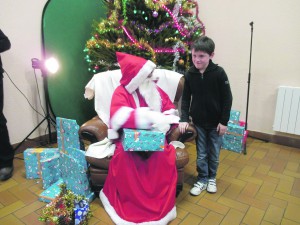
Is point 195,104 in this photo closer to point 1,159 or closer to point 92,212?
point 92,212

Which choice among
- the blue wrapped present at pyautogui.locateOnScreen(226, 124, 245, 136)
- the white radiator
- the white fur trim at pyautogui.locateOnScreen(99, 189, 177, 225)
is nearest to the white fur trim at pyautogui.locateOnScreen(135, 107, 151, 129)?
the white fur trim at pyautogui.locateOnScreen(99, 189, 177, 225)

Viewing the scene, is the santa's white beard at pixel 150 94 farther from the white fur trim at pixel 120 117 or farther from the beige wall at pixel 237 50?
the beige wall at pixel 237 50

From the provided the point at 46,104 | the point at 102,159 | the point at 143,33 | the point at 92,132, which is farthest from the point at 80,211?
the point at 143,33

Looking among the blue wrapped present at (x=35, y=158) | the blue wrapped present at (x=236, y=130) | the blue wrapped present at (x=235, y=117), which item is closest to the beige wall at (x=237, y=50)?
the blue wrapped present at (x=235, y=117)

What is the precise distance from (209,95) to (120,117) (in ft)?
2.26

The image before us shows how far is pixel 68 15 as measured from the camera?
2826mm

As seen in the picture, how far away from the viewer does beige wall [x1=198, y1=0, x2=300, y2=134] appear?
282 centimetres

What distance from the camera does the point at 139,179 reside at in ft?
5.61

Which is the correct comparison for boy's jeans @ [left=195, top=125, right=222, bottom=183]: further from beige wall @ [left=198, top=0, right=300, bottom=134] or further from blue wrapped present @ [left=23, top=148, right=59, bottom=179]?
beige wall @ [left=198, top=0, right=300, bottom=134]

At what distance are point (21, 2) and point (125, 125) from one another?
6.01 feet

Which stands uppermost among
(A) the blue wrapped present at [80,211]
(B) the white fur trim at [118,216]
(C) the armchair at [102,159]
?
(C) the armchair at [102,159]

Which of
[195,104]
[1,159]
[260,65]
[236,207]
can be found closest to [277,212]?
[236,207]

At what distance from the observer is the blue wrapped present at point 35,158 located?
2.20 meters

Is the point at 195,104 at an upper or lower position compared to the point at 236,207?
upper
